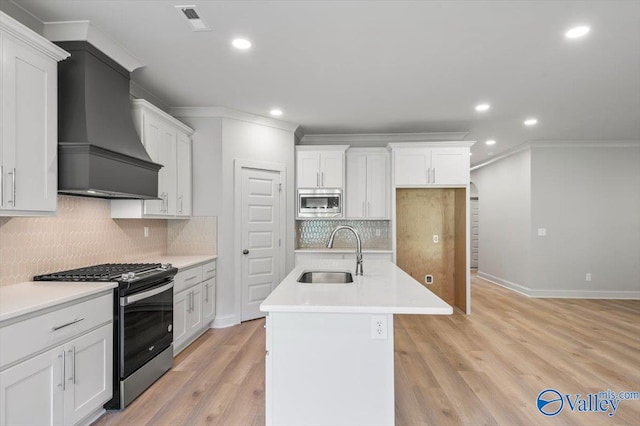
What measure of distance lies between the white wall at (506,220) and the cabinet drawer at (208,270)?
531cm

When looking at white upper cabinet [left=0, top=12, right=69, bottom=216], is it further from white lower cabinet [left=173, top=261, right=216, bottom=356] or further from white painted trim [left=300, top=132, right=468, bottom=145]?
white painted trim [left=300, top=132, right=468, bottom=145]

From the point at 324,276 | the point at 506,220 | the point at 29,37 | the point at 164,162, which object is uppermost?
the point at 29,37

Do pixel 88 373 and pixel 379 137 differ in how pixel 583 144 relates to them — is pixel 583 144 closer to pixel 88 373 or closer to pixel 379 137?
pixel 379 137

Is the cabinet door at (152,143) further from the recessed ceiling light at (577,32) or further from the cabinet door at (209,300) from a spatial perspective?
the recessed ceiling light at (577,32)

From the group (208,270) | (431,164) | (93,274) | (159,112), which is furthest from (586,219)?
(93,274)

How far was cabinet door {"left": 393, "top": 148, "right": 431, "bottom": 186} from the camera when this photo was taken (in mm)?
4891

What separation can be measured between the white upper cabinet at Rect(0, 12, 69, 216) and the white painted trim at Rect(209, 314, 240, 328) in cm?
246

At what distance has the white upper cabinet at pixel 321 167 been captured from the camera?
5.07 metres

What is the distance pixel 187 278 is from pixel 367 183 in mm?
2985

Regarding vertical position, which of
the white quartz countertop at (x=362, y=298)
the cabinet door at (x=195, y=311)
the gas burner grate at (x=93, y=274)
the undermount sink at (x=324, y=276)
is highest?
the gas burner grate at (x=93, y=274)

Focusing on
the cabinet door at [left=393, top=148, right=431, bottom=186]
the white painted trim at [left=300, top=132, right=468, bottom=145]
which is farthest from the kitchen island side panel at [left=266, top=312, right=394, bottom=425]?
the white painted trim at [left=300, top=132, right=468, bottom=145]

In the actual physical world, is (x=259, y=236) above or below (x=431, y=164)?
below

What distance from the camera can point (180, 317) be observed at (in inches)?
128

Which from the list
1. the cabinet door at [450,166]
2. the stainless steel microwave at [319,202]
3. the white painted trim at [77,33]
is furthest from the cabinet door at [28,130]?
the cabinet door at [450,166]
